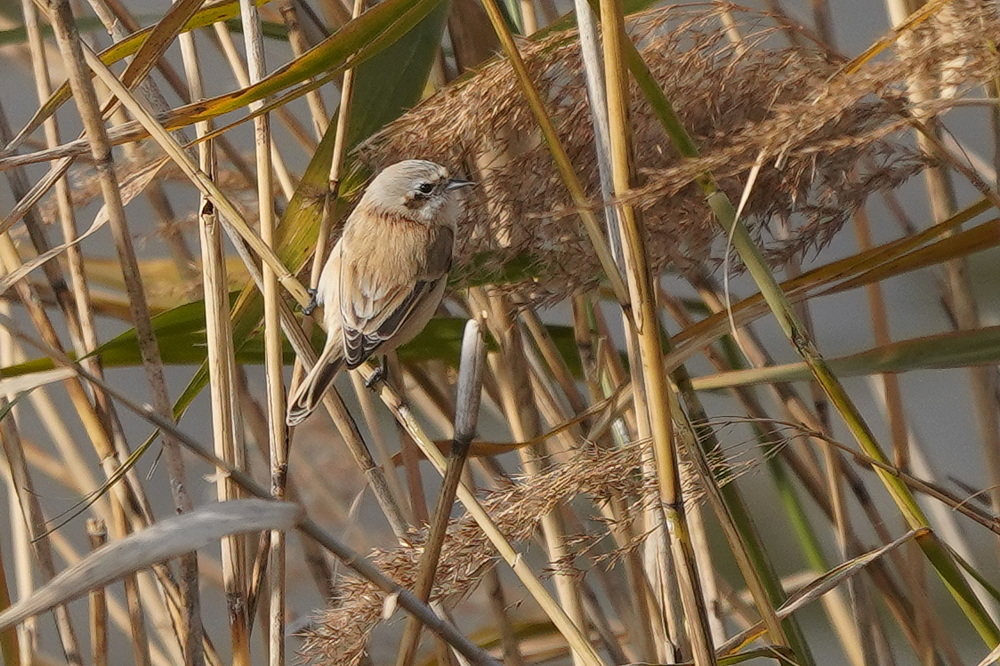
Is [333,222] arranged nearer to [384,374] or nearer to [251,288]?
[251,288]

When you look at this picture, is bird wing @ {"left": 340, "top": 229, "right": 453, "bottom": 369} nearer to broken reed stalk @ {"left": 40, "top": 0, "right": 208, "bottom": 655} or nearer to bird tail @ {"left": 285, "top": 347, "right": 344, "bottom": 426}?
bird tail @ {"left": 285, "top": 347, "right": 344, "bottom": 426}

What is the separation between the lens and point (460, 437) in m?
0.91

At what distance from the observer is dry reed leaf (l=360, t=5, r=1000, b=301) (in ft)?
3.92

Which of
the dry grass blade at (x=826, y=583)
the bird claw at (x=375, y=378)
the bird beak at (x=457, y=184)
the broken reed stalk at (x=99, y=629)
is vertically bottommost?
the dry grass blade at (x=826, y=583)

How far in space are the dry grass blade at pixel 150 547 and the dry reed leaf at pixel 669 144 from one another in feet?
1.96

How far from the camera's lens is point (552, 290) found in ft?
4.25

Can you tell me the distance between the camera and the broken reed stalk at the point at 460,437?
90 centimetres

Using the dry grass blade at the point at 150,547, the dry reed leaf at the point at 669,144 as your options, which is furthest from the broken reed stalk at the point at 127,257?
the dry grass blade at the point at 150,547

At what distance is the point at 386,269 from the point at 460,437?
1.00 metres

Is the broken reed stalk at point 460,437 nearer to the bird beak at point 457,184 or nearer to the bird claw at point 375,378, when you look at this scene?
the bird claw at point 375,378

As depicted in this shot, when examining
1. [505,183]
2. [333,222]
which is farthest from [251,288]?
[505,183]

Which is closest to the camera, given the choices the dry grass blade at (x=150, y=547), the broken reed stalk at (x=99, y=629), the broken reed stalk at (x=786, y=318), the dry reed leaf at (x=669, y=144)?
the dry grass blade at (x=150, y=547)

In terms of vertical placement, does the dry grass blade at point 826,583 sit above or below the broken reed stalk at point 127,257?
below

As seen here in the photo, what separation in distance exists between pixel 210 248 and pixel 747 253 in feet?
2.22
